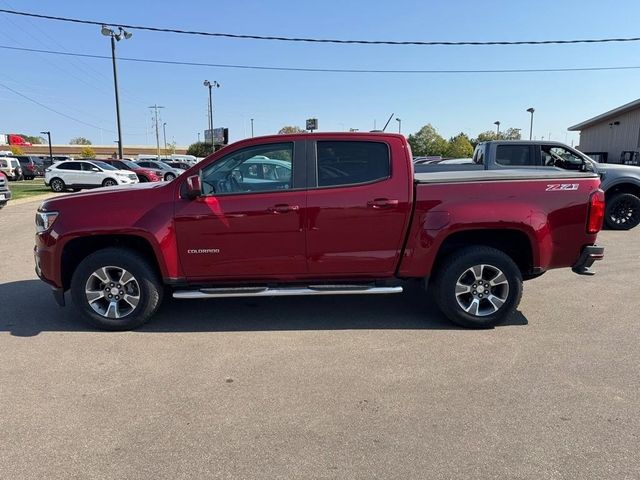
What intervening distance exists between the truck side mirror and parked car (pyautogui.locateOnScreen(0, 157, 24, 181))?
33.2m

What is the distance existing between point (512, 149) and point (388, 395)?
29.8 feet

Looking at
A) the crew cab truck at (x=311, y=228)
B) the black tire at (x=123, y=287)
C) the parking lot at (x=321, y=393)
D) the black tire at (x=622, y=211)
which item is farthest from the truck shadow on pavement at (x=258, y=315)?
the black tire at (x=622, y=211)

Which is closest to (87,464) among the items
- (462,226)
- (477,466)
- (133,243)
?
(477,466)

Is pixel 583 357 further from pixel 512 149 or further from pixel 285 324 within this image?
pixel 512 149

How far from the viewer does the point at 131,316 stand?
4.87m

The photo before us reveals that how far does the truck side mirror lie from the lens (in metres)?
4.61

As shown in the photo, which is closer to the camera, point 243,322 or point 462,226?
point 462,226

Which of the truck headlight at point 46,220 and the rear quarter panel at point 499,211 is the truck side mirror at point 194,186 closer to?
the truck headlight at point 46,220

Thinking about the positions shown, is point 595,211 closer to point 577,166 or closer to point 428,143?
point 577,166

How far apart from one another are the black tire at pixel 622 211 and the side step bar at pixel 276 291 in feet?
29.1

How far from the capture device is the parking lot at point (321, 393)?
2820 mm

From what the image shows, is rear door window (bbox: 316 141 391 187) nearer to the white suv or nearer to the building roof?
the white suv

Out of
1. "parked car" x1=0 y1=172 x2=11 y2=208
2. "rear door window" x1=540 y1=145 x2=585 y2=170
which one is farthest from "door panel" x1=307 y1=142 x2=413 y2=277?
"parked car" x1=0 y1=172 x2=11 y2=208

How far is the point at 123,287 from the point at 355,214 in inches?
94.8
